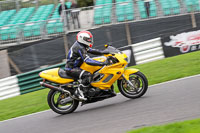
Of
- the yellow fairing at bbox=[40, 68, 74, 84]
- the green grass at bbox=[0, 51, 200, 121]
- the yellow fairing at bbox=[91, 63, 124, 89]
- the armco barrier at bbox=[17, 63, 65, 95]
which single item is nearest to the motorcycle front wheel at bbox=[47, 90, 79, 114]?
the yellow fairing at bbox=[40, 68, 74, 84]

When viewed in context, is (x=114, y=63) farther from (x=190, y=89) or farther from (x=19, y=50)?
(x=19, y=50)

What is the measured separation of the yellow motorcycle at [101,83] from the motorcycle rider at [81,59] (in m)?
0.09

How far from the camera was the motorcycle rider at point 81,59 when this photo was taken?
20.4 ft

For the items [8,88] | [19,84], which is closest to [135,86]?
[19,84]

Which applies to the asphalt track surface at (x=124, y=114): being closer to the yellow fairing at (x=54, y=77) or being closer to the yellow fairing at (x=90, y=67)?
the yellow fairing at (x=54, y=77)

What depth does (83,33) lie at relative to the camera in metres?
6.25

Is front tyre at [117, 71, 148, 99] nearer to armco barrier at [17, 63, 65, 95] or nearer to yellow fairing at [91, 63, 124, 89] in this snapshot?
yellow fairing at [91, 63, 124, 89]

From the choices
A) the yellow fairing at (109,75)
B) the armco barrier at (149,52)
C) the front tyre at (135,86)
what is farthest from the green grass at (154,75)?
the yellow fairing at (109,75)

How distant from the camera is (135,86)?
6289 millimetres

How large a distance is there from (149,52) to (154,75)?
9.09 feet

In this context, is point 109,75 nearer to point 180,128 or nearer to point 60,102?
point 60,102

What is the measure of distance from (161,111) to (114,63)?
1588 mm

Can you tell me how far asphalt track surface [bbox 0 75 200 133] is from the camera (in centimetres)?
489

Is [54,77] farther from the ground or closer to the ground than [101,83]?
farther from the ground
